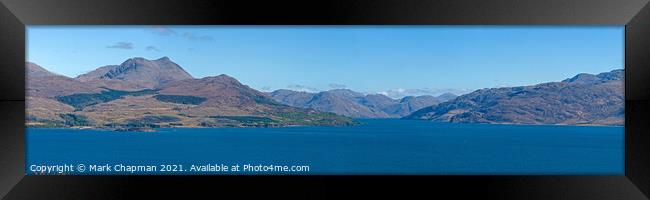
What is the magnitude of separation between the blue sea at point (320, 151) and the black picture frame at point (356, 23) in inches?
Result: 1858

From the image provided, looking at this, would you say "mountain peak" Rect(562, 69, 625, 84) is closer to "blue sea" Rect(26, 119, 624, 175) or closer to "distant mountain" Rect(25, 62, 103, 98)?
"blue sea" Rect(26, 119, 624, 175)

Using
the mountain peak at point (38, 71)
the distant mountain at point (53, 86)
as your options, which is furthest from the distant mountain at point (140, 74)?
the mountain peak at point (38, 71)

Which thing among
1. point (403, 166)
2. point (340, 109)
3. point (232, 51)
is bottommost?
point (403, 166)

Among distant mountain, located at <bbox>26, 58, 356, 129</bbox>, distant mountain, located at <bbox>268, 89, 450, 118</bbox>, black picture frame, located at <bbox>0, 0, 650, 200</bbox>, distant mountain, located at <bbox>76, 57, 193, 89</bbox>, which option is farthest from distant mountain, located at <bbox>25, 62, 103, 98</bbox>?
black picture frame, located at <bbox>0, 0, 650, 200</bbox>

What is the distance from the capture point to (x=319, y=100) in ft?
291

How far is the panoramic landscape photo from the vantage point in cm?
6397

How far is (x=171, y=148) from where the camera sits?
65250 mm

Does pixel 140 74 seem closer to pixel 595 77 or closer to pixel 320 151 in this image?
pixel 320 151

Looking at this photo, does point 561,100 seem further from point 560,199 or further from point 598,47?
point 560,199

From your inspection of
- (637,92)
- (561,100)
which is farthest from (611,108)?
(637,92)

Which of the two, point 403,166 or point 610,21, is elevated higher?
point 610,21

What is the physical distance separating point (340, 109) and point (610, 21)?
277ft

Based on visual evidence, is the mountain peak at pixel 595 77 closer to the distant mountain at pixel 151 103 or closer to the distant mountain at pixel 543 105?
the distant mountain at pixel 543 105

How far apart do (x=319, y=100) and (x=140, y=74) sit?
86.1 ft
